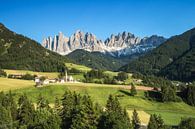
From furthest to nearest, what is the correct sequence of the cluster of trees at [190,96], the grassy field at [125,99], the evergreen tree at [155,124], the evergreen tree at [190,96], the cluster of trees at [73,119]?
the cluster of trees at [190,96]
the evergreen tree at [190,96]
the grassy field at [125,99]
the cluster of trees at [73,119]
the evergreen tree at [155,124]

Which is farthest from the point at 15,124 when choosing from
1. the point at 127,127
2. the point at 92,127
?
the point at 127,127

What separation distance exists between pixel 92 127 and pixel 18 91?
93.6 m

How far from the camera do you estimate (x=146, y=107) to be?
17675 centimetres

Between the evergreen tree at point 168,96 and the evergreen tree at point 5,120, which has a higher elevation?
the evergreen tree at point 168,96

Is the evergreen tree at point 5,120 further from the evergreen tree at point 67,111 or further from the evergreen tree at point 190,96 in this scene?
the evergreen tree at point 190,96

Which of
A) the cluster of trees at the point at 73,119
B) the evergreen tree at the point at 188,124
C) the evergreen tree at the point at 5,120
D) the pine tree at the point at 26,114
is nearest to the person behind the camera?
the evergreen tree at the point at 188,124

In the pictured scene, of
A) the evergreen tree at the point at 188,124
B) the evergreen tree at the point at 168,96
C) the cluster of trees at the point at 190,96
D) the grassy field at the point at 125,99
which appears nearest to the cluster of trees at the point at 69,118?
the evergreen tree at the point at 188,124

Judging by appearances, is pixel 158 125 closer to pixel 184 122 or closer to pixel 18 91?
pixel 184 122

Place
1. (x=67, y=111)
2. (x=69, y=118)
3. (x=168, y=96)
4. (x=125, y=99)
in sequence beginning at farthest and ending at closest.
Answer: (x=168, y=96), (x=125, y=99), (x=67, y=111), (x=69, y=118)

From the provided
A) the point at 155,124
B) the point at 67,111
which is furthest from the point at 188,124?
the point at 67,111

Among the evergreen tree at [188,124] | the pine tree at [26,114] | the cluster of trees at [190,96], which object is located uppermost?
the cluster of trees at [190,96]

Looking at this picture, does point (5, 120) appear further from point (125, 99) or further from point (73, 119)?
point (125, 99)

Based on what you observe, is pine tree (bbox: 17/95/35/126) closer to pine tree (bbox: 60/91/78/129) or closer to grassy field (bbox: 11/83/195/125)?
pine tree (bbox: 60/91/78/129)

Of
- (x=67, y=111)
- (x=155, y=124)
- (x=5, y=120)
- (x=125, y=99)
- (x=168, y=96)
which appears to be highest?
(x=168, y=96)
